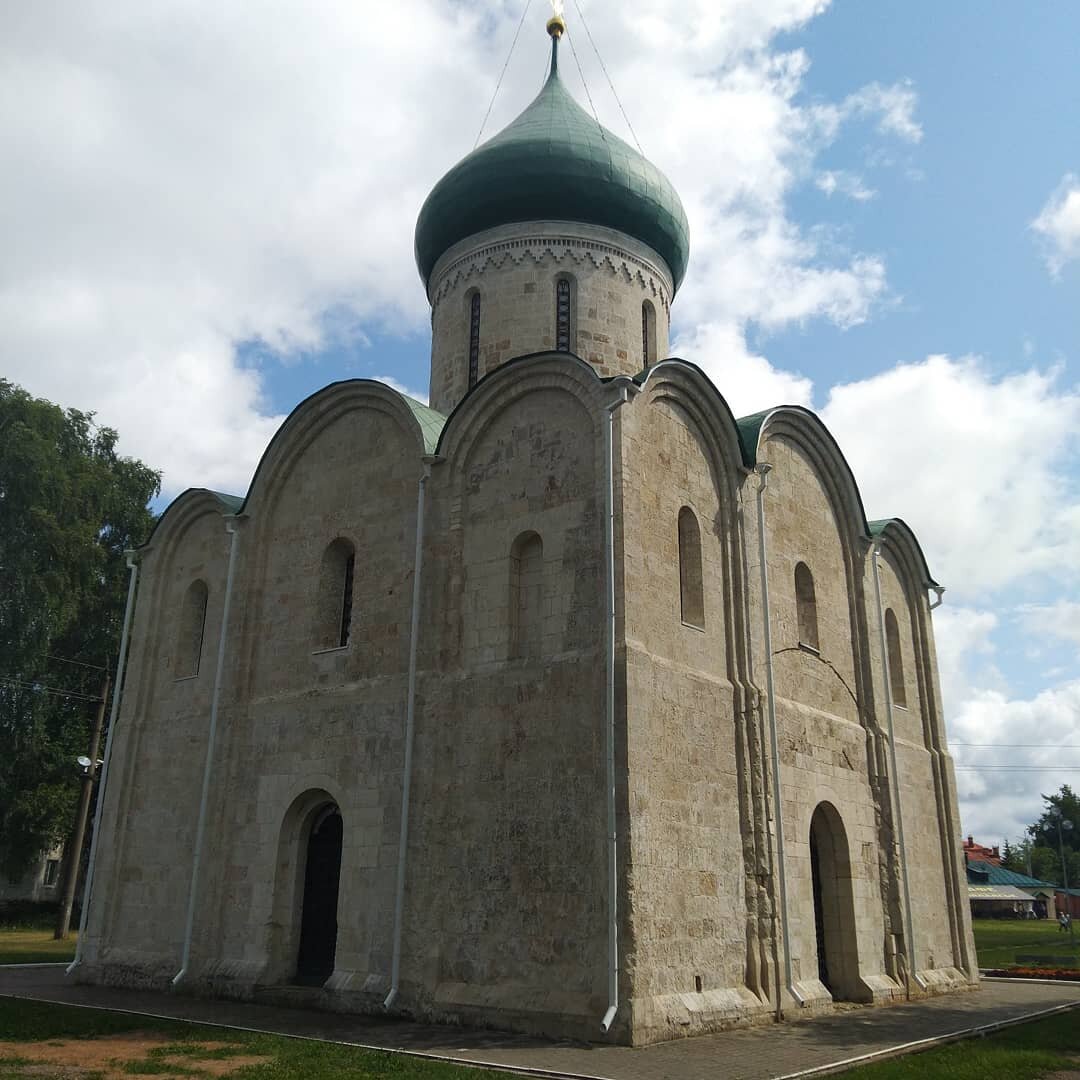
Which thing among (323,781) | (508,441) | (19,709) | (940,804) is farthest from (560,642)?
(19,709)

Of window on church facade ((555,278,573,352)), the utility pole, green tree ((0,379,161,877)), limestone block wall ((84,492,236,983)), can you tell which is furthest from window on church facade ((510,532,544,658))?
green tree ((0,379,161,877))

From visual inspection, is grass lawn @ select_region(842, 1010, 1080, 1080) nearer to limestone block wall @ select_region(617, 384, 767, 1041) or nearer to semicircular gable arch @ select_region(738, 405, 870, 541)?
limestone block wall @ select_region(617, 384, 767, 1041)

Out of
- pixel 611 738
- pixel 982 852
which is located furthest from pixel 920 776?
pixel 982 852

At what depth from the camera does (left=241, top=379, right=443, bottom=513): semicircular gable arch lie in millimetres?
11945

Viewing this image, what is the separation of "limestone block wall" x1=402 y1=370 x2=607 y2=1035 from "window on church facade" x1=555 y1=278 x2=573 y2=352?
2.94m

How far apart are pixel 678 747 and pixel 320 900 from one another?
4.40m

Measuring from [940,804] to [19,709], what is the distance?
17.5 meters

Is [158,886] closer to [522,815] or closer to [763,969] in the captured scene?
[522,815]

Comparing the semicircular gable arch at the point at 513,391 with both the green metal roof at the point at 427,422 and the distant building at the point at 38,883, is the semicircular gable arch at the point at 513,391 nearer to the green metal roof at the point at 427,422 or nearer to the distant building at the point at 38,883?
the green metal roof at the point at 427,422

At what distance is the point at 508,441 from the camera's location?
10.8m

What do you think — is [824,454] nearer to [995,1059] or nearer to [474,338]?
[474,338]

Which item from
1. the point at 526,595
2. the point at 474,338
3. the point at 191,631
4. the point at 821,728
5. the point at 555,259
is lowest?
the point at 821,728

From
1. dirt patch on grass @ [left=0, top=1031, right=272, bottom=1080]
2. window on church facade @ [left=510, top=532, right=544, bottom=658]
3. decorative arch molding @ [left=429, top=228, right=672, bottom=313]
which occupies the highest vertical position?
decorative arch molding @ [left=429, top=228, right=672, bottom=313]

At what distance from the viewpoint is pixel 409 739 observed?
1013 centimetres
